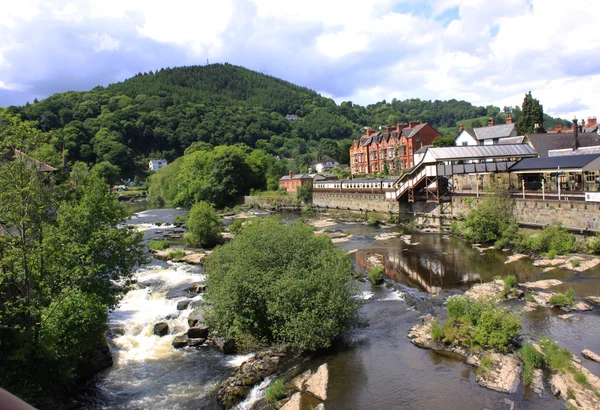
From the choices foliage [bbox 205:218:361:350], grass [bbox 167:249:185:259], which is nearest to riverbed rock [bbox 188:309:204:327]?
foliage [bbox 205:218:361:350]

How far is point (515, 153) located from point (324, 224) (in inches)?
836

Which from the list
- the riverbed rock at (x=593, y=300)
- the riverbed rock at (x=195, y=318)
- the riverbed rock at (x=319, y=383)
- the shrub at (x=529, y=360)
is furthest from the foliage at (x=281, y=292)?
the riverbed rock at (x=593, y=300)

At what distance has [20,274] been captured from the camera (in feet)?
47.9

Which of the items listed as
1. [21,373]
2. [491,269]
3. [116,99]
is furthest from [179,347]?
[116,99]

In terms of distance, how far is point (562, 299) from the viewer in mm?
18531

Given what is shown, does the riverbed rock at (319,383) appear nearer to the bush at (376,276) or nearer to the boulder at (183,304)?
the boulder at (183,304)

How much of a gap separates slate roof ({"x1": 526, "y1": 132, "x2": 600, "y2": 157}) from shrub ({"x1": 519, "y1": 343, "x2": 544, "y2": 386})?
122ft

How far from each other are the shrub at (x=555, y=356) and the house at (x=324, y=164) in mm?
94559

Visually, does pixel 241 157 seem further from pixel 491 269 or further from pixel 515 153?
pixel 491 269

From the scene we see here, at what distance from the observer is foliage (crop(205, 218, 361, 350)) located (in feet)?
52.5

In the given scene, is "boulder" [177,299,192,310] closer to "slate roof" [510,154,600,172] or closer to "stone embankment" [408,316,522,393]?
"stone embankment" [408,316,522,393]

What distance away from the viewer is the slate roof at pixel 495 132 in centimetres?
5766

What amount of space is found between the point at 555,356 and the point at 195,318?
14.8 m

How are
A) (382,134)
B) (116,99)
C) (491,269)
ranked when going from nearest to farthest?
(491,269) → (382,134) → (116,99)
